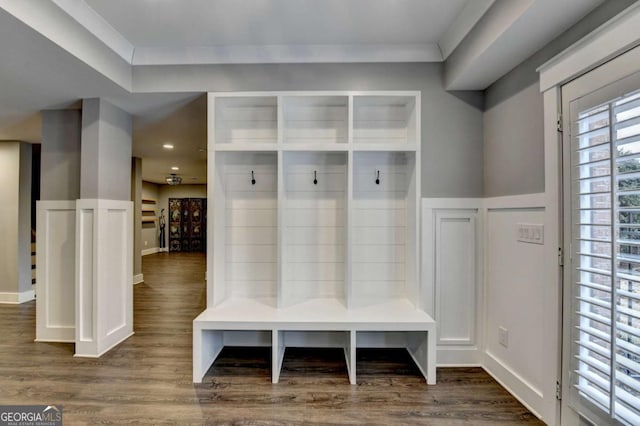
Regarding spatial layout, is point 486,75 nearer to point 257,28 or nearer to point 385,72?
point 385,72

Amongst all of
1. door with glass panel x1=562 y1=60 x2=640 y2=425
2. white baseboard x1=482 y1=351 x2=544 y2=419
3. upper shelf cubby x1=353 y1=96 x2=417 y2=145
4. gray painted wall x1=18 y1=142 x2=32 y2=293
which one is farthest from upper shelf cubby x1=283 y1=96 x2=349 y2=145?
gray painted wall x1=18 y1=142 x2=32 y2=293

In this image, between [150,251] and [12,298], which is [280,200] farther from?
[150,251]

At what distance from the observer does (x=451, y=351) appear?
233 cm

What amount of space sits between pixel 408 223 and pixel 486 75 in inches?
48.3

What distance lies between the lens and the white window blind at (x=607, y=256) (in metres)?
1.23

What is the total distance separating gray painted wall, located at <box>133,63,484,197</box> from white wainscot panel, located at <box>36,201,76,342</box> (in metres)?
1.89

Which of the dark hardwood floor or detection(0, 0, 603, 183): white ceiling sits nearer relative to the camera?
detection(0, 0, 603, 183): white ceiling

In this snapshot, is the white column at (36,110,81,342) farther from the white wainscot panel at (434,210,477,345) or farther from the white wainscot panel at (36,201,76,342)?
the white wainscot panel at (434,210,477,345)

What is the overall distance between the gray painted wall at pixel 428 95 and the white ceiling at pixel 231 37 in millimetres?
72

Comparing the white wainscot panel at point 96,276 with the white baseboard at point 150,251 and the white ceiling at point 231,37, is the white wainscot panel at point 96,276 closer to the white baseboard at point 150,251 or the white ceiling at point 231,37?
the white ceiling at point 231,37

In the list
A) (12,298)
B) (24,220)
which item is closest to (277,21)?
(24,220)

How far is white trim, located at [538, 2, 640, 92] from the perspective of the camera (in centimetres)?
124

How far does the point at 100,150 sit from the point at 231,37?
60.7 inches

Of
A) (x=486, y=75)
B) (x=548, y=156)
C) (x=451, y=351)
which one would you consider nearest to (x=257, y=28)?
(x=486, y=75)
